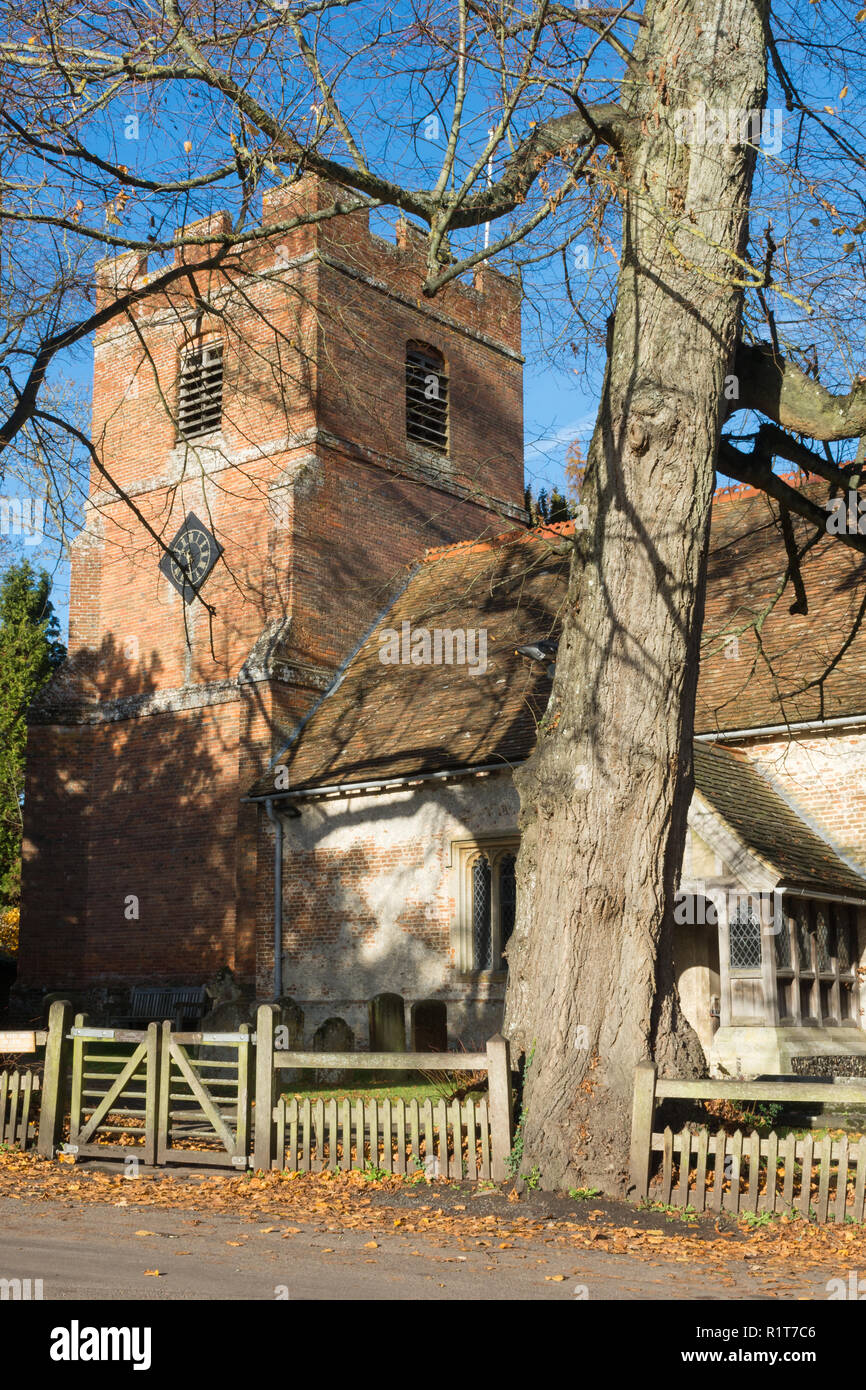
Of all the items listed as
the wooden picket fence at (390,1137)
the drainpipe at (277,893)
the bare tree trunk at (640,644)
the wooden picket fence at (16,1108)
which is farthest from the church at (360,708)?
the wooden picket fence at (16,1108)

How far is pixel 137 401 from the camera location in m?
25.8

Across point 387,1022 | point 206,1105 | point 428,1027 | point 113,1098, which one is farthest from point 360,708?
point 206,1105

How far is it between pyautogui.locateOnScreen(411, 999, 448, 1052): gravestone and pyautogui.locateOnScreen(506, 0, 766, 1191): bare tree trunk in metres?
10.0

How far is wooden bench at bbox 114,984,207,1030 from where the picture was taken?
834 inches

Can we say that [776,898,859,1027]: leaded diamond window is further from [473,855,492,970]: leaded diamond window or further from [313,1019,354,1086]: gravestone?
[313,1019,354,1086]: gravestone

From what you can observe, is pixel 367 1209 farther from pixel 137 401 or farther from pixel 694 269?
pixel 137 401

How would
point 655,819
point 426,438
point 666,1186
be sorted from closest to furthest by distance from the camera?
point 666,1186, point 655,819, point 426,438

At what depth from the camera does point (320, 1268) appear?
663cm

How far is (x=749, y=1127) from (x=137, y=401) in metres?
19.6

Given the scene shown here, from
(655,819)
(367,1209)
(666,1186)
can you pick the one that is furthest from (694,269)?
(367,1209)

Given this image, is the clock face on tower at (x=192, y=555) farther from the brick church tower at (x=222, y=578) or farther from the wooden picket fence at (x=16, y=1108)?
the wooden picket fence at (x=16, y=1108)

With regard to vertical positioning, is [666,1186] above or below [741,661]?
below

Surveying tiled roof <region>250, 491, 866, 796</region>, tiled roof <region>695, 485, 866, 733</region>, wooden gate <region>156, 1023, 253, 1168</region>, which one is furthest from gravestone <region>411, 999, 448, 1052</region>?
wooden gate <region>156, 1023, 253, 1168</region>

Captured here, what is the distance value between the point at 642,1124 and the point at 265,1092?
3094mm
